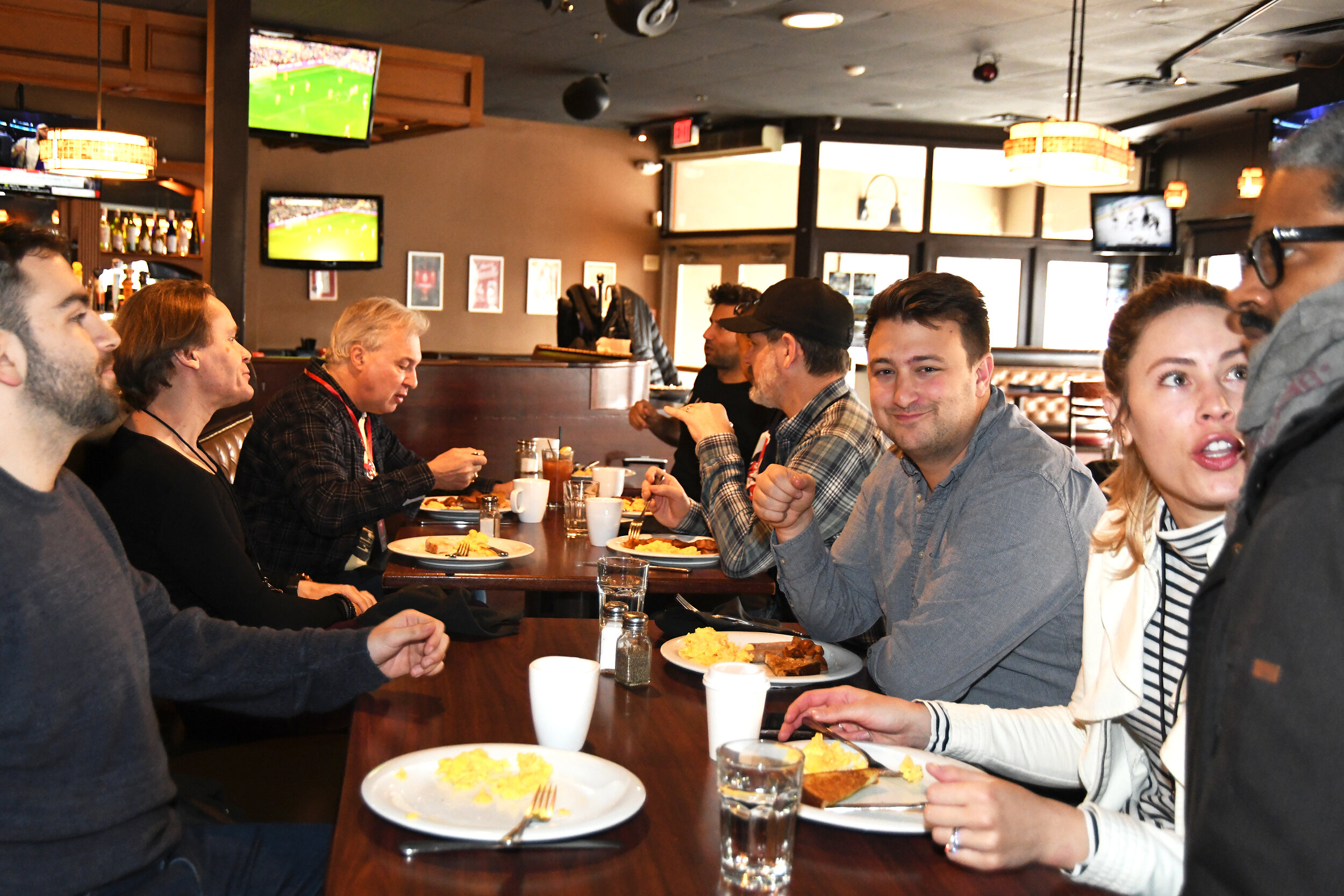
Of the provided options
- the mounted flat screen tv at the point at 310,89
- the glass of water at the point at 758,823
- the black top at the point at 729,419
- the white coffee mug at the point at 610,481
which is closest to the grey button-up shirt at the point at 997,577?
the glass of water at the point at 758,823

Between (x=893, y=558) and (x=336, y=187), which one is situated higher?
(x=336, y=187)

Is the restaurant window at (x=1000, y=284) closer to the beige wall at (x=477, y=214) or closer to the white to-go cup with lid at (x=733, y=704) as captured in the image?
the beige wall at (x=477, y=214)

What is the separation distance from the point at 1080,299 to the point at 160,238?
29.4ft

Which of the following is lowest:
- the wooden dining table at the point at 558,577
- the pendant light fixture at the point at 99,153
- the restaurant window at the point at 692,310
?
the wooden dining table at the point at 558,577

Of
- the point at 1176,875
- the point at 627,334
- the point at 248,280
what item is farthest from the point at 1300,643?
the point at 248,280

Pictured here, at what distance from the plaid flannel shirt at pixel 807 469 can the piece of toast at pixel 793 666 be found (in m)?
0.87

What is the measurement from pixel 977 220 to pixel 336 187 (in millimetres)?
6499

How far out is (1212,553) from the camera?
1394mm

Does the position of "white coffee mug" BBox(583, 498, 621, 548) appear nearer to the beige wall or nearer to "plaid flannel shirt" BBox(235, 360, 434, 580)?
"plaid flannel shirt" BBox(235, 360, 434, 580)

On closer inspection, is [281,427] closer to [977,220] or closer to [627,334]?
[627,334]

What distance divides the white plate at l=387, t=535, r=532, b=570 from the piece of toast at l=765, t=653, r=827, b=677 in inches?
41.9

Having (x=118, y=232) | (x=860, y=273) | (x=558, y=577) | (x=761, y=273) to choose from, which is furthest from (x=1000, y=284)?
(x=558, y=577)

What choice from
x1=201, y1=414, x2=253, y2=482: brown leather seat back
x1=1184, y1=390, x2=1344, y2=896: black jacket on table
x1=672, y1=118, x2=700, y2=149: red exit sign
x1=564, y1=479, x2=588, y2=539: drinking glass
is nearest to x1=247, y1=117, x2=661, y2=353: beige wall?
x1=672, y1=118, x2=700, y2=149: red exit sign

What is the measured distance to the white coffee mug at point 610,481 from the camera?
12.2 feet
